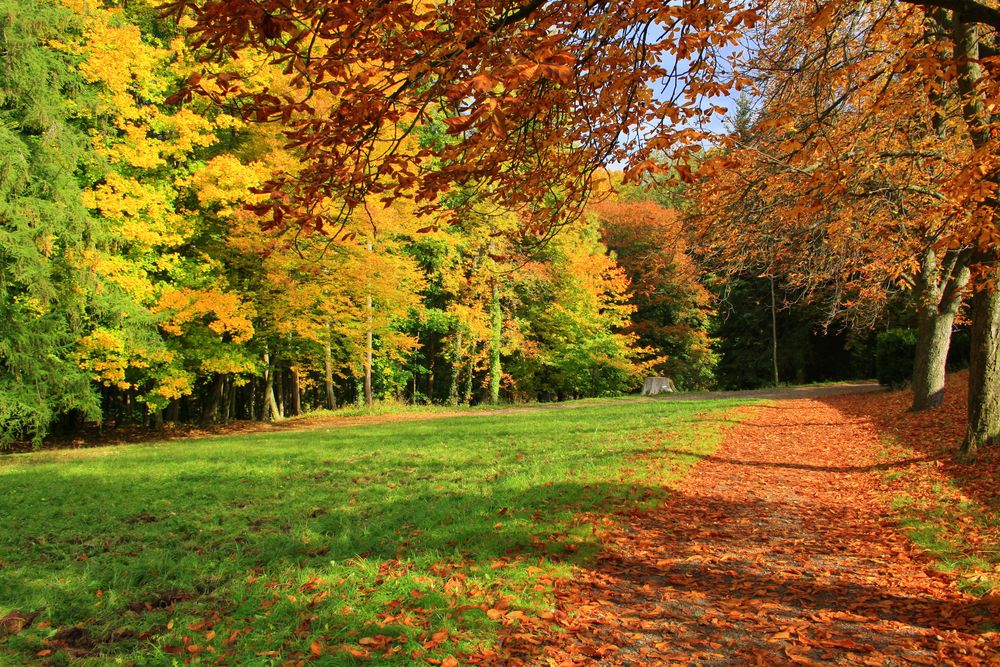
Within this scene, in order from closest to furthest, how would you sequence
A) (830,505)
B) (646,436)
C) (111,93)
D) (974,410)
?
(830,505), (974,410), (646,436), (111,93)

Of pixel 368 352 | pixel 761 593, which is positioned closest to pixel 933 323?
pixel 761 593

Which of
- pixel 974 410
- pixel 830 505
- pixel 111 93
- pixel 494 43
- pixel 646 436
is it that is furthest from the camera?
pixel 111 93

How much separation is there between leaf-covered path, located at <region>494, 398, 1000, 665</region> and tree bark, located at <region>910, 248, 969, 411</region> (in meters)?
7.14

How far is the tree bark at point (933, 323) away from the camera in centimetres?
1226

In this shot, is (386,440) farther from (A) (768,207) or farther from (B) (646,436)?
(A) (768,207)

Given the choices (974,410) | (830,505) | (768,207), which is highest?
(768,207)

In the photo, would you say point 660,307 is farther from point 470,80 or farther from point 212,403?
point 470,80

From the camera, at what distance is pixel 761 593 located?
416cm

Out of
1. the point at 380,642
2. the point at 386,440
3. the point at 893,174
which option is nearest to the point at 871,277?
the point at 893,174

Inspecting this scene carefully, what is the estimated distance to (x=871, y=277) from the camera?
12672 mm

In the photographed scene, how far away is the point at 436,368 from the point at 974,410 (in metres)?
27.2

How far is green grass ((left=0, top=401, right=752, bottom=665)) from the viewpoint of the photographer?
11.4ft

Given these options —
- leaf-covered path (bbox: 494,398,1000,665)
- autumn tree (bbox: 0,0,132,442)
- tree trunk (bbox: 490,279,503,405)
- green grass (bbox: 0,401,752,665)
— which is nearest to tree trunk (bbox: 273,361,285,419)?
autumn tree (bbox: 0,0,132,442)

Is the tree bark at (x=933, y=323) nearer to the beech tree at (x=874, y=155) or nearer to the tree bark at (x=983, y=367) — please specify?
the beech tree at (x=874, y=155)
